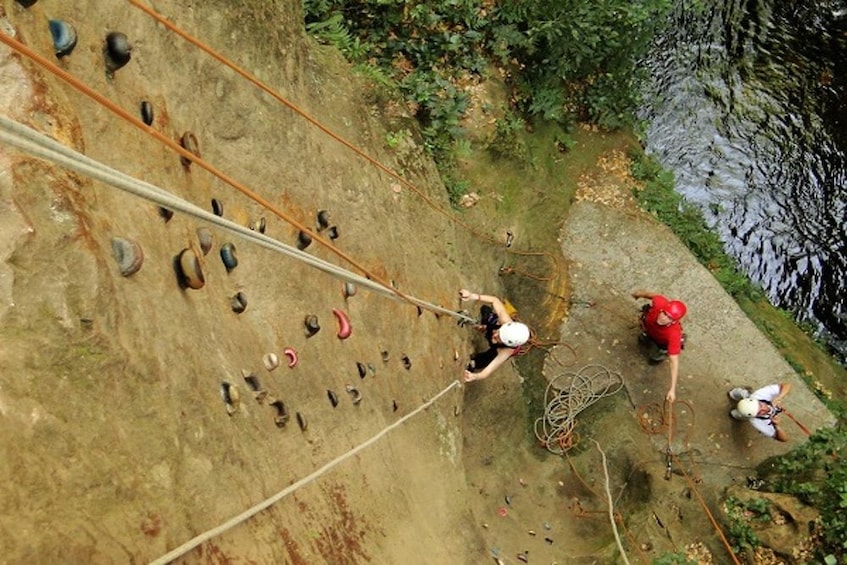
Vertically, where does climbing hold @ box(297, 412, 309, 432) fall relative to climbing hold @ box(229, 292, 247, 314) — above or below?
below

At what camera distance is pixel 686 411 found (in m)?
7.16

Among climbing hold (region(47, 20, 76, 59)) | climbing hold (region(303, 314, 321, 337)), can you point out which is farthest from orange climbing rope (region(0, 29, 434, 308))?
climbing hold (region(303, 314, 321, 337))

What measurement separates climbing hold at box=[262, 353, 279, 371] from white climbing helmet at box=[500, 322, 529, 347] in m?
2.63

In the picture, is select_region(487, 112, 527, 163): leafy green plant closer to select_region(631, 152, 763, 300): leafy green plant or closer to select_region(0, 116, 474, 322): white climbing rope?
select_region(631, 152, 763, 300): leafy green plant

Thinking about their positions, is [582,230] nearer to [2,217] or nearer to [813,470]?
[813,470]

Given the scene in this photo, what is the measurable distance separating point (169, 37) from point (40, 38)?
0.96 meters

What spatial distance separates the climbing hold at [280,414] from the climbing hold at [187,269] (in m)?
0.85

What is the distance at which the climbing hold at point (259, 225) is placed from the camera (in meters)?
4.18

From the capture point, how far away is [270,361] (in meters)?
3.89

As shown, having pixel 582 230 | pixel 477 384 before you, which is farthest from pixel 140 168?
pixel 582 230

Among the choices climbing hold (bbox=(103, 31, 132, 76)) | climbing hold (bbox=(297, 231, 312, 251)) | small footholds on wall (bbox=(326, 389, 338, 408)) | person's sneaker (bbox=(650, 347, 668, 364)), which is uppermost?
climbing hold (bbox=(103, 31, 132, 76))

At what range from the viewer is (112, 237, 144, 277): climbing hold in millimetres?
2998

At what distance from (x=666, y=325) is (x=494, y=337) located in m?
1.69

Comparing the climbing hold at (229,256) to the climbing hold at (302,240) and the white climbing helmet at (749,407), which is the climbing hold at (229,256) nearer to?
the climbing hold at (302,240)
